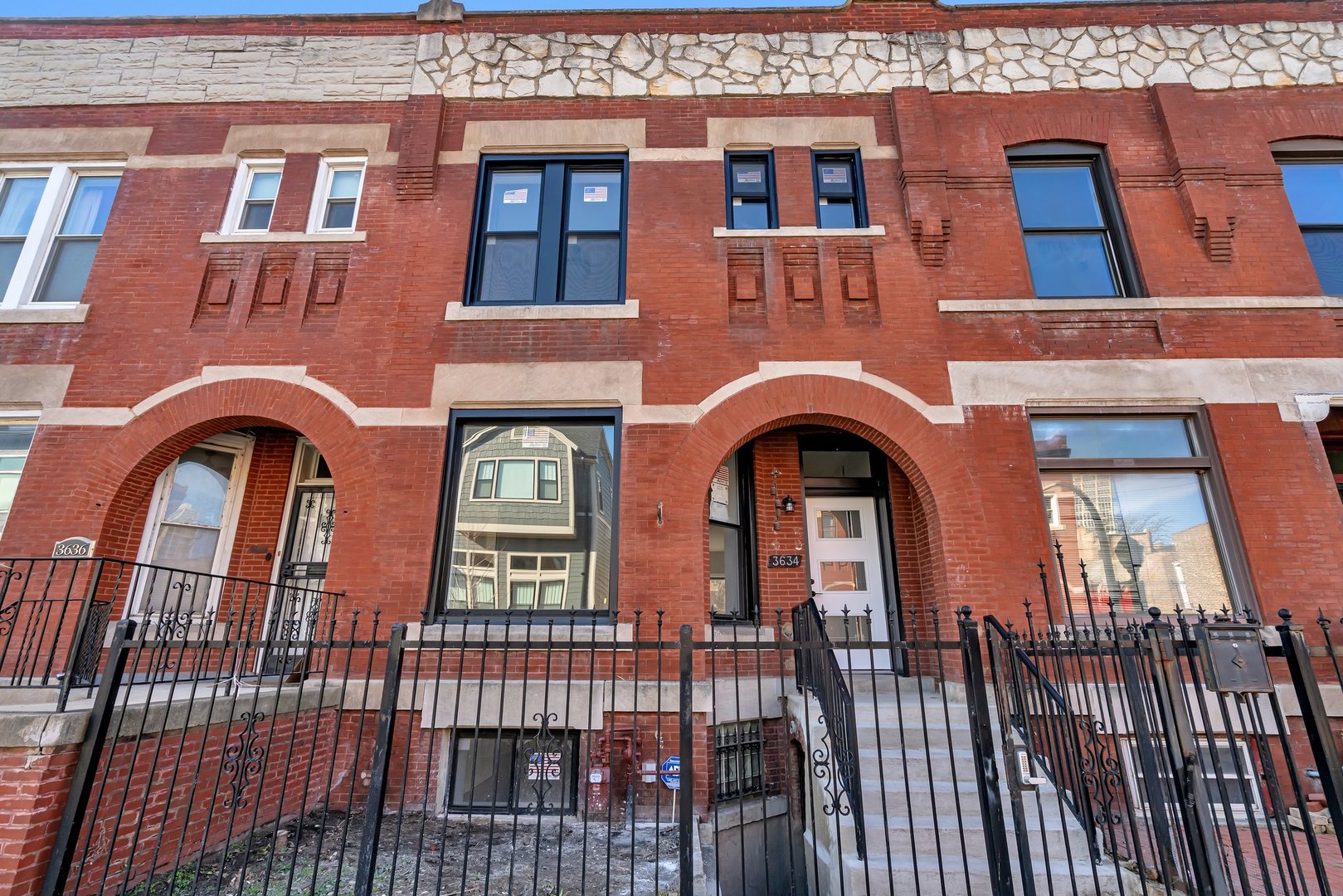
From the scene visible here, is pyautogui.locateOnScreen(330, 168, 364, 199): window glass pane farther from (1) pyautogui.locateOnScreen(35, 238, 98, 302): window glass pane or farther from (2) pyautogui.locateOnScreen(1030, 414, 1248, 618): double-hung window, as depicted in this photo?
(2) pyautogui.locateOnScreen(1030, 414, 1248, 618): double-hung window

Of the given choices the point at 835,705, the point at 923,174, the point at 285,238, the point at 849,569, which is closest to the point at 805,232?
the point at 923,174

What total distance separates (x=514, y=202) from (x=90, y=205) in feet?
19.0

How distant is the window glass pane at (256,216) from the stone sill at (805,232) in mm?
5994

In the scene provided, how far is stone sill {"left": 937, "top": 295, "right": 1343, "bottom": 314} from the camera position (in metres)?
7.73

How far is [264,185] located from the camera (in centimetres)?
882

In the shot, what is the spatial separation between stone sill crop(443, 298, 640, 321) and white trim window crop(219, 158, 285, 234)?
304 centimetres

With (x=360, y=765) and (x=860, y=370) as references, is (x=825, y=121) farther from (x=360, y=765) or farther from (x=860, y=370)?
(x=360, y=765)

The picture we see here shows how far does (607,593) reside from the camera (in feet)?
22.8

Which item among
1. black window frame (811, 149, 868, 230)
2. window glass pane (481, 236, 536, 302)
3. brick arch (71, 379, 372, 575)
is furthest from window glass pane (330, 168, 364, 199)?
black window frame (811, 149, 868, 230)

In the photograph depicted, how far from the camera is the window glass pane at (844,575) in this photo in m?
8.27

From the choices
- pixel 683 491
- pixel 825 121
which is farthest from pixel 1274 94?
pixel 683 491

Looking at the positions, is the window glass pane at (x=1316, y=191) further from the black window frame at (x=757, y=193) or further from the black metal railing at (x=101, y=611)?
the black metal railing at (x=101, y=611)

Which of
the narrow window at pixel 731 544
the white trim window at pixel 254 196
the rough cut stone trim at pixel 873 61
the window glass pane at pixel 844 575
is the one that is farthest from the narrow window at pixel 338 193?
the window glass pane at pixel 844 575

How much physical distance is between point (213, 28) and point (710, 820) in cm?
1226
